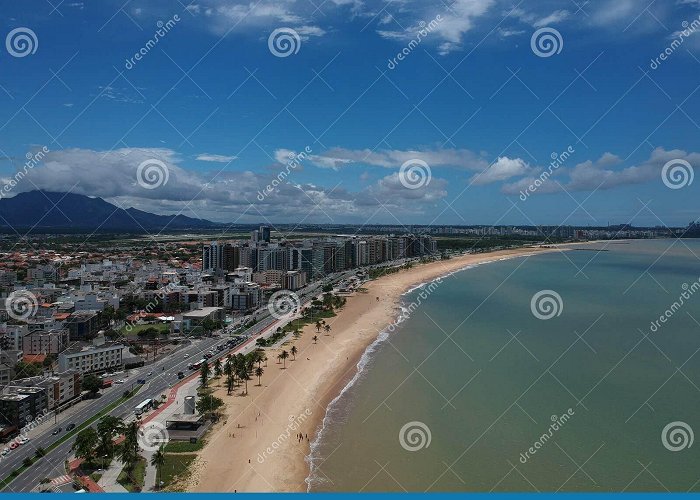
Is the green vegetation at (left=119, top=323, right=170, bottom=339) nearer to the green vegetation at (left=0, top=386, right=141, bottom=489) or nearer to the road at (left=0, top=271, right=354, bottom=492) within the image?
the road at (left=0, top=271, right=354, bottom=492)

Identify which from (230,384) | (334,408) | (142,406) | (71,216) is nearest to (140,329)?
(230,384)

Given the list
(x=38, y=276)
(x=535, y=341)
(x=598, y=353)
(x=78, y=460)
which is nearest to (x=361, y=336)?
(x=535, y=341)

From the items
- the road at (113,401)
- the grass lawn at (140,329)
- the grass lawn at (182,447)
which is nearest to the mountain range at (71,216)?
the grass lawn at (140,329)

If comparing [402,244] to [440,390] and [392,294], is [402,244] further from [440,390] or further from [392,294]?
[440,390]

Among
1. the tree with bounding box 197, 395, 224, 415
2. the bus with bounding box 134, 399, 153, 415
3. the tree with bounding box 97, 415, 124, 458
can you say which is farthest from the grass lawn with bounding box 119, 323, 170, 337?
the tree with bounding box 97, 415, 124, 458

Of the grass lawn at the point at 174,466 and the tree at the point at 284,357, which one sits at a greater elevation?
the tree at the point at 284,357

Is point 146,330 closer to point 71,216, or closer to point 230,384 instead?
point 230,384

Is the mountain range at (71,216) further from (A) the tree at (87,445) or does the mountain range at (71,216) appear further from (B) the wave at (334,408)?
(A) the tree at (87,445)
